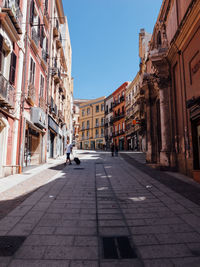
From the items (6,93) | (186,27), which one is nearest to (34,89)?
(6,93)

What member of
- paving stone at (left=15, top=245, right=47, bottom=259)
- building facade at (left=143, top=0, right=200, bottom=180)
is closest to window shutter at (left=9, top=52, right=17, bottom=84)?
building facade at (left=143, top=0, right=200, bottom=180)

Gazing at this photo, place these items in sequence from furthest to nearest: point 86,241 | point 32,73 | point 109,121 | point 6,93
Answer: point 109,121 < point 32,73 < point 6,93 < point 86,241

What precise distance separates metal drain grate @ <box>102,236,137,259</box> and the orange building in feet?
131

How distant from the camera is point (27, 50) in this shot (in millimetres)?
11062

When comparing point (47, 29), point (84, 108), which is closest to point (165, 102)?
point (47, 29)

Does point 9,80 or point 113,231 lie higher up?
point 9,80

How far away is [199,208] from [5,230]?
396cm

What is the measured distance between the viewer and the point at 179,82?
10375 mm

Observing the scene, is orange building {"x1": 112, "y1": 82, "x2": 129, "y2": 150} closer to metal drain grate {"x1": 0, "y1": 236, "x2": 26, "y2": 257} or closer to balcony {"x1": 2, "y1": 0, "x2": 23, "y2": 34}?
balcony {"x1": 2, "y1": 0, "x2": 23, "y2": 34}

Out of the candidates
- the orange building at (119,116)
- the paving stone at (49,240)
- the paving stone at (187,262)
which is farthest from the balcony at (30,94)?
the orange building at (119,116)

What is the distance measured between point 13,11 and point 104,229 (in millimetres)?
10092

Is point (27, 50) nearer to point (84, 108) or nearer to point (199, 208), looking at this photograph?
point (199, 208)

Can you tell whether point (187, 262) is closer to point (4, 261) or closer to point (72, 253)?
point (72, 253)

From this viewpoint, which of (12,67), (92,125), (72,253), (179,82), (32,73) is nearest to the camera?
(72,253)
